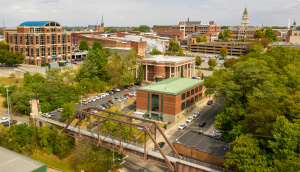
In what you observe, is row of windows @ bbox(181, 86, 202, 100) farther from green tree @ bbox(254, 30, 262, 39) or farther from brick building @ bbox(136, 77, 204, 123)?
green tree @ bbox(254, 30, 262, 39)

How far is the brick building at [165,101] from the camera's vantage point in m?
49.7

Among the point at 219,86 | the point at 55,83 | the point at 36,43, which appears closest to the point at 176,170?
the point at 219,86

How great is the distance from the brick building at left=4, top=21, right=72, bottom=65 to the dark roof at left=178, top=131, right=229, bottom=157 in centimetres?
6105

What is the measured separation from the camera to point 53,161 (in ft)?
125

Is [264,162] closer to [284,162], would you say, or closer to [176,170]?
[284,162]

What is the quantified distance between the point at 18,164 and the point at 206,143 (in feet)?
75.5

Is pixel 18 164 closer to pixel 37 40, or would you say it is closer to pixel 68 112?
pixel 68 112

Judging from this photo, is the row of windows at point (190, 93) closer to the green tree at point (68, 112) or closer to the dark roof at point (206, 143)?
the dark roof at point (206, 143)

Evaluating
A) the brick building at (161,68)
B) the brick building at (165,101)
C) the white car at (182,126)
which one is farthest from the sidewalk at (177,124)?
the brick building at (161,68)

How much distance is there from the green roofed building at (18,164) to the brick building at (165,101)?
25425 mm

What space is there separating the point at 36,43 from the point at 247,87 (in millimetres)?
64544

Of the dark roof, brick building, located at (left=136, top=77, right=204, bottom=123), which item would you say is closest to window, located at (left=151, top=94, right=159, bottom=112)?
brick building, located at (left=136, top=77, right=204, bottom=123)

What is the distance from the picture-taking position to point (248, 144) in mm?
27281

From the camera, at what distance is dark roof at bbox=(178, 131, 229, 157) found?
33.3 m
